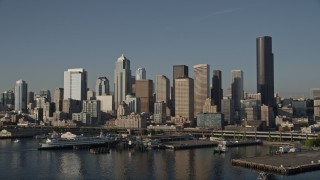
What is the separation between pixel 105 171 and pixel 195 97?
89865 mm

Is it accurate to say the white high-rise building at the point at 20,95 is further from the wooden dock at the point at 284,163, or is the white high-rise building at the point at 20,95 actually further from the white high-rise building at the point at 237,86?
the wooden dock at the point at 284,163

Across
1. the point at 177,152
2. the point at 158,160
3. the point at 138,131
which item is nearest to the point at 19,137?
the point at 138,131

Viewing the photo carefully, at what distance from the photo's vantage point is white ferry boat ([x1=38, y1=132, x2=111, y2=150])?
55.8 meters

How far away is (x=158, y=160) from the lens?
43.3m

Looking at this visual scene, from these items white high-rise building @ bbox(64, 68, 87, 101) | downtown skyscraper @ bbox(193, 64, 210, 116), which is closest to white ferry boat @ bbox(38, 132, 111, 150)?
downtown skyscraper @ bbox(193, 64, 210, 116)

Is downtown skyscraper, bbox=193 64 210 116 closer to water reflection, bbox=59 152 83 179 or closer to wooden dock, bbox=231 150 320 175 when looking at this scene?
water reflection, bbox=59 152 83 179

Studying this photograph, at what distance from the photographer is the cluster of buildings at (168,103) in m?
110

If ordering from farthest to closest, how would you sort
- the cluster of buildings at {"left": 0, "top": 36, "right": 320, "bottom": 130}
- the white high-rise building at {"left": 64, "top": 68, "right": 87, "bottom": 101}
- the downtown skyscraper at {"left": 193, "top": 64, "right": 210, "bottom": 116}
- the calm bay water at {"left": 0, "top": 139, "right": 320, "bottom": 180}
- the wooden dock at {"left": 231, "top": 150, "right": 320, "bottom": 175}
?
1. the white high-rise building at {"left": 64, "top": 68, "right": 87, "bottom": 101}
2. the downtown skyscraper at {"left": 193, "top": 64, "right": 210, "bottom": 116}
3. the cluster of buildings at {"left": 0, "top": 36, "right": 320, "bottom": 130}
4. the wooden dock at {"left": 231, "top": 150, "right": 320, "bottom": 175}
5. the calm bay water at {"left": 0, "top": 139, "right": 320, "bottom": 180}

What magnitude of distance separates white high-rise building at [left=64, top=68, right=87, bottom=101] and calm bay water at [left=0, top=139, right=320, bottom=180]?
121 metres

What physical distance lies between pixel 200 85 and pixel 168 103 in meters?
22.5

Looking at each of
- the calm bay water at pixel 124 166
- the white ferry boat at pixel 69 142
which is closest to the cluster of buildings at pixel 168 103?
the white ferry boat at pixel 69 142

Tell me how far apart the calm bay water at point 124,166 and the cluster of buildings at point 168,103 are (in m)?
44.8

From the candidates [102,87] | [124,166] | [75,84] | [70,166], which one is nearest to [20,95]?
[75,84]

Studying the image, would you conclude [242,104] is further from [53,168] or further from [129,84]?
[53,168]
